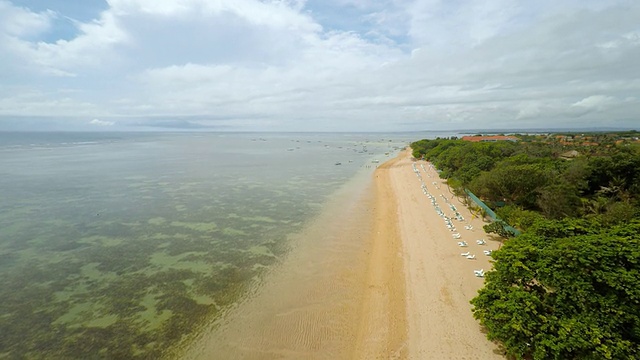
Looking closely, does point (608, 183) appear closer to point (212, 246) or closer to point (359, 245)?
point (359, 245)

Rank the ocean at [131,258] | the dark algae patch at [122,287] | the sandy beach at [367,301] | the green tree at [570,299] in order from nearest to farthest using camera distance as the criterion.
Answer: the green tree at [570,299] < the sandy beach at [367,301] < the dark algae patch at [122,287] < the ocean at [131,258]

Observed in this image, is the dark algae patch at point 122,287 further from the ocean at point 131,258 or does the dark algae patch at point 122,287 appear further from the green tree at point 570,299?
the green tree at point 570,299

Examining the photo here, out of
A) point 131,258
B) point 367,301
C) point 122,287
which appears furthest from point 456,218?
point 131,258

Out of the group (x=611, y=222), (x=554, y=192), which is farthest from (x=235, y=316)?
(x=554, y=192)

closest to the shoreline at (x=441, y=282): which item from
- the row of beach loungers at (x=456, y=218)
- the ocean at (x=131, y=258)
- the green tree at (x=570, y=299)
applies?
the row of beach loungers at (x=456, y=218)

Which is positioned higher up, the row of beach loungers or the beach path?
the row of beach loungers

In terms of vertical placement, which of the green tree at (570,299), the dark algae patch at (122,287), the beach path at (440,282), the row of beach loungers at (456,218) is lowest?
the dark algae patch at (122,287)

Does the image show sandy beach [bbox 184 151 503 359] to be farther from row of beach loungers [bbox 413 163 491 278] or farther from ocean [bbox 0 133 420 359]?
ocean [bbox 0 133 420 359]

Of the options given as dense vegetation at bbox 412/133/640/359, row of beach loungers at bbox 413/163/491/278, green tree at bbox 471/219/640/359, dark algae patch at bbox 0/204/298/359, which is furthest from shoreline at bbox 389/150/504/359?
dark algae patch at bbox 0/204/298/359

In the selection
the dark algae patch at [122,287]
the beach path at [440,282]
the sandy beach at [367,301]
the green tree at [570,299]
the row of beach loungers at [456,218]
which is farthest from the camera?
the row of beach loungers at [456,218]
